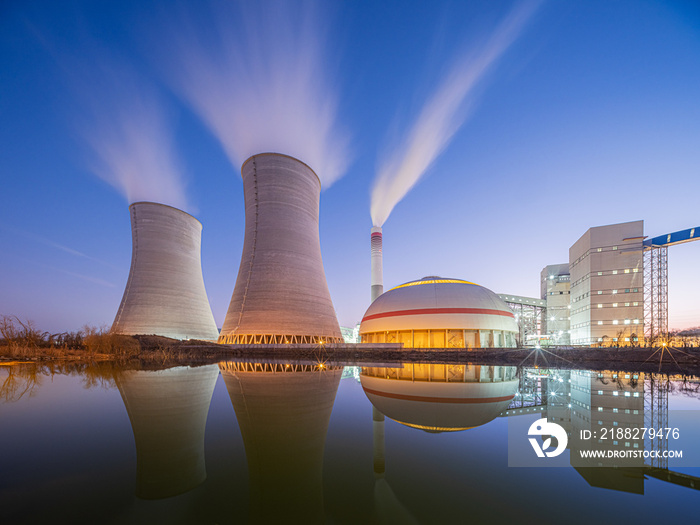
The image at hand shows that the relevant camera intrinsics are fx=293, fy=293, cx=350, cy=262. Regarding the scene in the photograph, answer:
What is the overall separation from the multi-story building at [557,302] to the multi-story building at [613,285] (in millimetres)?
8806

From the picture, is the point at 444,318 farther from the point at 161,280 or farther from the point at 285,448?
the point at 161,280

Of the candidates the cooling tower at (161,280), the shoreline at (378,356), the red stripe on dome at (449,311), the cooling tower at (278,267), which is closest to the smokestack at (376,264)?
the red stripe on dome at (449,311)

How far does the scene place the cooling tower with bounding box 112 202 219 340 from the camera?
27375 millimetres

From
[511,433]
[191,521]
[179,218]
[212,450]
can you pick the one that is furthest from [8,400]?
[179,218]

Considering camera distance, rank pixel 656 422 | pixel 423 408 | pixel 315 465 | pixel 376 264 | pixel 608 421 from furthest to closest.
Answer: pixel 376 264 → pixel 423 408 → pixel 656 422 → pixel 608 421 → pixel 315 465

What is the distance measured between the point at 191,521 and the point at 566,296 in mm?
56429

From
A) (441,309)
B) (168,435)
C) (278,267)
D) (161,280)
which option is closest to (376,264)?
(441,309)

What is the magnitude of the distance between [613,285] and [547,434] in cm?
4133

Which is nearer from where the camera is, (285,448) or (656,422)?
(285,448)

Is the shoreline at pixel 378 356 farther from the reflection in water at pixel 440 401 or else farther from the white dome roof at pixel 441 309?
the reflection in water at pixel 440 401

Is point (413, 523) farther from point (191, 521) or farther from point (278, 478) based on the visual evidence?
point (191, 521)

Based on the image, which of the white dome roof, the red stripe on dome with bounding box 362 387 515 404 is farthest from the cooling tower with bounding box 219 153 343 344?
the red stripe on dome with bounding box 362 387 515 404

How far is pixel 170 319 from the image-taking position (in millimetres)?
28547

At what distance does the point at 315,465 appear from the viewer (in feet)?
10.6
